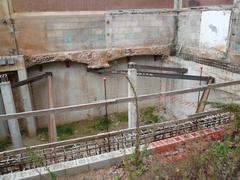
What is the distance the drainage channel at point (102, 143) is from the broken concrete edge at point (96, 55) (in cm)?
540

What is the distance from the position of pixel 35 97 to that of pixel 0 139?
1.83 meters

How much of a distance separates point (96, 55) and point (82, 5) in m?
1.78

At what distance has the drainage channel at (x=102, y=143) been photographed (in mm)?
Result: 2752

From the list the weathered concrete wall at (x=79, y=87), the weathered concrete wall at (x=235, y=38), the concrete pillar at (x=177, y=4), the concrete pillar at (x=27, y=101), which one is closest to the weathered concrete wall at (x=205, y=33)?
the weathered concrete wall at (x=235, y=38)

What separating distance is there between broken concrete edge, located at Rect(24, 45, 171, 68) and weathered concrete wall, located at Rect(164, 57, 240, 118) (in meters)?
0.80

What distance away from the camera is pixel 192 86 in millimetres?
8047

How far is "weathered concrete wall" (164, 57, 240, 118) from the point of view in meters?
6.28

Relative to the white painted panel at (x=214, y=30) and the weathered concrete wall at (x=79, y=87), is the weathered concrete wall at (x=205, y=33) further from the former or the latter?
the weathered concrete wall at (x=79, y=87)

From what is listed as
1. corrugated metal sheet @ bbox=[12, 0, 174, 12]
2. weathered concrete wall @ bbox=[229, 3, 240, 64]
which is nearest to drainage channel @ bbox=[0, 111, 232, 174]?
weathered concrete wall @ bbox=[229, 3, 240, 64]

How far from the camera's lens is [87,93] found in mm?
9102

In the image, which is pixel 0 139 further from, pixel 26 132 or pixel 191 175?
pixel 191 175

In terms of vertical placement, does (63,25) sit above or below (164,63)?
above

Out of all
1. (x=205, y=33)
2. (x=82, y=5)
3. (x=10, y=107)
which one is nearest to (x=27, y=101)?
(x=10, y=107)

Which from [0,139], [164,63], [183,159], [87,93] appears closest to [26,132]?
[0,139]
